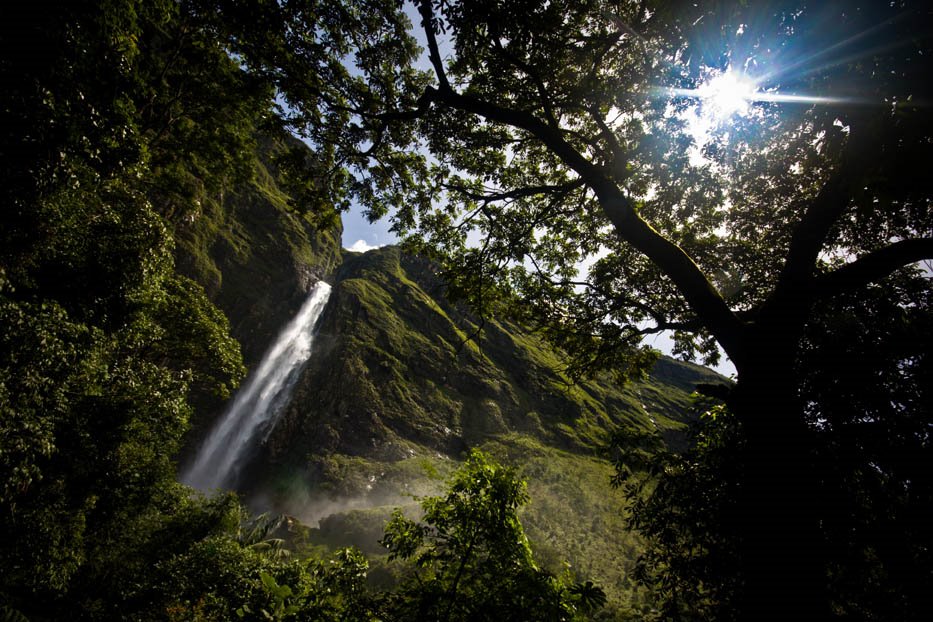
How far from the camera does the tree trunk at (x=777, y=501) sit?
2527 mm

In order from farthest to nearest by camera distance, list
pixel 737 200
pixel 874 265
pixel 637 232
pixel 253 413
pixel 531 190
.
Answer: pixel 253 413, pixel 737 200, pixel 531 190, pixel 637 232, pixel 874 265

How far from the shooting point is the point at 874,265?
336 centimetres

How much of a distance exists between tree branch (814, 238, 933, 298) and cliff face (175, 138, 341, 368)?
58.2m

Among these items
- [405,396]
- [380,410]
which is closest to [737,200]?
[380,410]

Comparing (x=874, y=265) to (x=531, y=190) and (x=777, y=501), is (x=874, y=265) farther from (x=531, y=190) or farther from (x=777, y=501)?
(x=531, y=190)

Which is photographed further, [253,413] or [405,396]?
[405,396]

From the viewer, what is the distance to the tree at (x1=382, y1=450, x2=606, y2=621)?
3.47 metres

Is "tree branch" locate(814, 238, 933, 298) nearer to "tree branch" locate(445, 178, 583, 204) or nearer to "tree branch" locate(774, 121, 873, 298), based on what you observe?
"tree branch" locate(774, 121, 873, 298)

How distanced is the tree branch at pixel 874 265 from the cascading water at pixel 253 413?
181 feet

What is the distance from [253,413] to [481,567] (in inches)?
2274

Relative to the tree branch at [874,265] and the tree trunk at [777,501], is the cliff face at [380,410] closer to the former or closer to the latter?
the tree branch at [874,265]

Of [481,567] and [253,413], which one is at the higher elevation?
[481,567]

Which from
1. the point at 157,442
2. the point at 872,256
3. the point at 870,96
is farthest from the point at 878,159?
the point at 157,442

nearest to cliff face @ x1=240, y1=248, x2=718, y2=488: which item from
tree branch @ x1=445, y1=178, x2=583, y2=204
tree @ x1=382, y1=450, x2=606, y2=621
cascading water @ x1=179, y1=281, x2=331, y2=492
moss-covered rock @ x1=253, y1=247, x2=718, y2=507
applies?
moss-covered rock @ x1=253, y1=247, x2=718, y2=507
